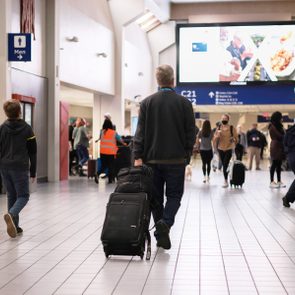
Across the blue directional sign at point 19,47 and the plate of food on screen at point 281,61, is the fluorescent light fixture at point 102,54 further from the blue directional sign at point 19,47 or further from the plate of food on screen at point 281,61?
the blue directional sign at point 19,47

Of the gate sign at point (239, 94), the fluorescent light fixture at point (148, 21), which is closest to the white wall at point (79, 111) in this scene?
the fluorescent light fixture at point (148, 21)

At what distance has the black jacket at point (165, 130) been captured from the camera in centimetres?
637

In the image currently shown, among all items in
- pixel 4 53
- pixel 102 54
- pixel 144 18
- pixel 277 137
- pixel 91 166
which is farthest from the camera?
pixel 144 18

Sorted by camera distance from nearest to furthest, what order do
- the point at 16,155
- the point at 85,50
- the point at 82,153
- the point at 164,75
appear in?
the point at 164,75, the point at 16,155, the point at 82,153, the point at 85,50

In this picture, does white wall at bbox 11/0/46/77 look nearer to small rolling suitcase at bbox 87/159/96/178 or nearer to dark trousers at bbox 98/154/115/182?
A: dark trousers at bbox 98/154/115/182

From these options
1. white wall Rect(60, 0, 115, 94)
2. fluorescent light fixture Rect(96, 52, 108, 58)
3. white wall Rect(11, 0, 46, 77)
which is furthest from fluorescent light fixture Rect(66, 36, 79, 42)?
fluorescent light fixture Rect(96, 52, 108, 58)

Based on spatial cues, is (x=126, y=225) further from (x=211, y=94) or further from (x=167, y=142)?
(x=211, y=94)

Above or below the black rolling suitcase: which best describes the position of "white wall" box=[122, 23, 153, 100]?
above

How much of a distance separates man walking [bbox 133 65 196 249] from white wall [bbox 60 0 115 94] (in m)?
10.8

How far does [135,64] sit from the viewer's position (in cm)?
2578

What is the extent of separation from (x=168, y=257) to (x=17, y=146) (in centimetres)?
215

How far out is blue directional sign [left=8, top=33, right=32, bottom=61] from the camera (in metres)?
12.6

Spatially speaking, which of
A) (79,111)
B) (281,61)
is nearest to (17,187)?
(281,61)

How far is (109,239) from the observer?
5754 millimetres
